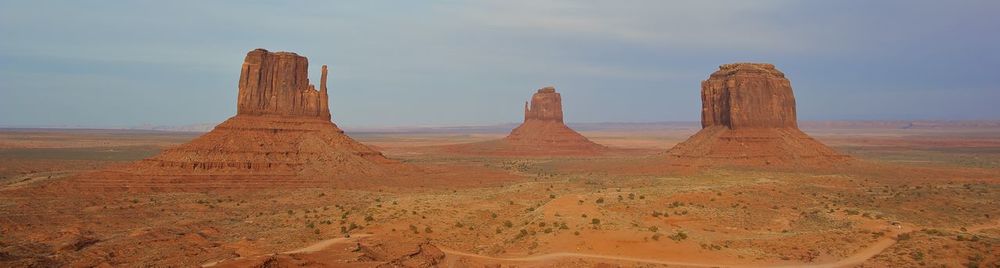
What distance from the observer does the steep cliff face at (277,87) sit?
58.2m

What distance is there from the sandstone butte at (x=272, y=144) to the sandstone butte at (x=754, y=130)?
36.9 meters

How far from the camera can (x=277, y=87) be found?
196 ft

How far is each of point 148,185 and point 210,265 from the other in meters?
31.0

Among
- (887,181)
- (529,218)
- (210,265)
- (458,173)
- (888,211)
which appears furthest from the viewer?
(458,173)

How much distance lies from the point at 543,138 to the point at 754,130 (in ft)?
176

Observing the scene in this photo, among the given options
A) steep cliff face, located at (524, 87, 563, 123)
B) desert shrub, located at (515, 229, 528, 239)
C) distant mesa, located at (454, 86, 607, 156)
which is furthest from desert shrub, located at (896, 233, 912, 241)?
steep cliff face, located at (524, 87, 563, 123)

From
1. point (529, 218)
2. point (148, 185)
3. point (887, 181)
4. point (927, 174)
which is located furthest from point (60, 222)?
point (927, 174)

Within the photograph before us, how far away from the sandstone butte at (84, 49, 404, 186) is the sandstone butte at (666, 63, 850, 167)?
3694cm

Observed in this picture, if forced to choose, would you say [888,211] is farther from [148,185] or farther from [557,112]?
[557,112]

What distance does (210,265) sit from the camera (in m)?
22.3

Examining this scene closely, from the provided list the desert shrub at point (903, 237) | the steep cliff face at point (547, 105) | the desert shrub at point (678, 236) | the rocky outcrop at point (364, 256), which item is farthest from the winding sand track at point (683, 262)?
the steep cliff face at point (547, 105)

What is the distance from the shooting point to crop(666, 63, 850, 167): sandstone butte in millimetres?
70125

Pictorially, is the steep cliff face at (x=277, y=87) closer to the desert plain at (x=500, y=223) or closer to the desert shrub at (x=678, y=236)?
the desert plain at (x=500, y=223)

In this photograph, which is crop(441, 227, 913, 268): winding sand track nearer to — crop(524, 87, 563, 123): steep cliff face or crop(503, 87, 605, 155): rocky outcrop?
crop(503, 87, 605, 155): rocky outcrop
